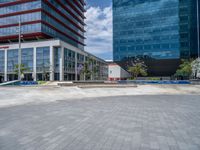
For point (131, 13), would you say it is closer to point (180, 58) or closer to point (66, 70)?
point (180, 58)

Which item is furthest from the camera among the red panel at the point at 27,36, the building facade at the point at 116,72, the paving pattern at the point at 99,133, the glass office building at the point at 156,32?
the building facade at the point at 116,72

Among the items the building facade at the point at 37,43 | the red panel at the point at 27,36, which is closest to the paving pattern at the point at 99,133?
the building facade at the point at 37,43

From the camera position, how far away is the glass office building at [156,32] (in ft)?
176

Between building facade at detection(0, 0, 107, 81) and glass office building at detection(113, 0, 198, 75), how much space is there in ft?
64.0

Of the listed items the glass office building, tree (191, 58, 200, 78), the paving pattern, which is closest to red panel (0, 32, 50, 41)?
the glass office building

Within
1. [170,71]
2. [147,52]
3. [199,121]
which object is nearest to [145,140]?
[199,121]

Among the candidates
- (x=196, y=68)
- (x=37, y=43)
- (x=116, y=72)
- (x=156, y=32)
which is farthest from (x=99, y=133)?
(x=116, y=72)

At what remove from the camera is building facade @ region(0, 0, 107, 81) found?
59062 mm

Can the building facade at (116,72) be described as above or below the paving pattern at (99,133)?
above

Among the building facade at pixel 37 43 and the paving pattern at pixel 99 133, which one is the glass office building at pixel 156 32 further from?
the paving pattern at pixel 99 133

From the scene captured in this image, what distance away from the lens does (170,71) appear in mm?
59062

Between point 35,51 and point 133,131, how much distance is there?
196 ft

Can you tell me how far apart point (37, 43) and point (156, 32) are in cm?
4136

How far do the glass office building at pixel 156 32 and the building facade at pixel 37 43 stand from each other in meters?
19.5
